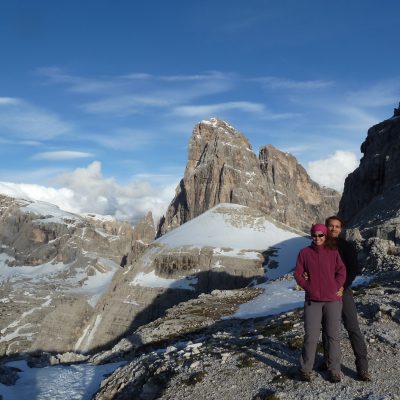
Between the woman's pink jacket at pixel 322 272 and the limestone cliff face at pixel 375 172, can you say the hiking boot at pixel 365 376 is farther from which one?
the limestone cliff face at pixel 375 172

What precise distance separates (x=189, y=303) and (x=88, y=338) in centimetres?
5961

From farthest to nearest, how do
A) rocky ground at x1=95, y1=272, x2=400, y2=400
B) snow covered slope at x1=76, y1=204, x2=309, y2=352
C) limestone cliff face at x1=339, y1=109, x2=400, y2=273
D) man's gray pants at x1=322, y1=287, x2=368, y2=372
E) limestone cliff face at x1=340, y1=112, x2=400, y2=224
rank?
snow covered slope at x1=76, y1=204, x2=309, y2=352 → limestone cliff face at x1=340, y1=112, x2=400, y2=224 → limestone cliff face at x1=339, y1=109, x2=400, y2=273 → man's gray pants at x1=322, y1=287, x2=368, y2=372 → rocky ground at x1=95, y1=272, x2=400, y2=400

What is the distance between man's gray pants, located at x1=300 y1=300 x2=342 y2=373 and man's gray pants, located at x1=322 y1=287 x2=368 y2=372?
291mm

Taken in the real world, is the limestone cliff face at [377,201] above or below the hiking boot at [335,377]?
above

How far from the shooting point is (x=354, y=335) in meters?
13.0

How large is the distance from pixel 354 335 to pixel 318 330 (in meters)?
1.11

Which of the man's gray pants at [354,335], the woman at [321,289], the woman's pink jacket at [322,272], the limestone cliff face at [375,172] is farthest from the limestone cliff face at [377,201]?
the woman's pink jacket at [322,272]

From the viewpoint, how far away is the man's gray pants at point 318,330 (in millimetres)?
12766

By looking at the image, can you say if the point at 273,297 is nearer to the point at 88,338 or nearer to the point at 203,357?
the point at 203,357

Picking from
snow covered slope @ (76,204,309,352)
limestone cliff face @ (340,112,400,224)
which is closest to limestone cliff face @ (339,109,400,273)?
limestone cliff face @ (340,112,400,224)

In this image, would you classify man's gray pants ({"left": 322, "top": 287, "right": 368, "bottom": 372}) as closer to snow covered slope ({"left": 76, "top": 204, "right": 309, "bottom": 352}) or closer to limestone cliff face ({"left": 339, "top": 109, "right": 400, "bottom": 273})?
limestone cliff face ({"left": 339, "top": 109, "right": 400, "bottom": 273})

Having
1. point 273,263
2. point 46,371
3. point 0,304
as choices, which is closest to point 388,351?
point 46,371

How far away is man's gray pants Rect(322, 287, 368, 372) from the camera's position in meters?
12.9

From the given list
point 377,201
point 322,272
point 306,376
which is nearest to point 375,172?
point 377,201
